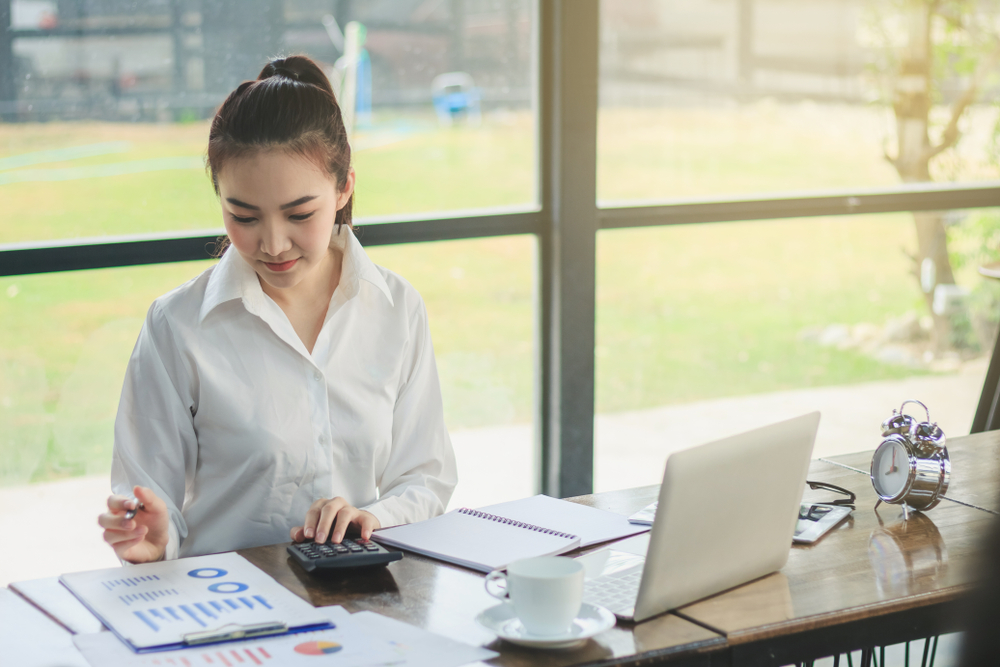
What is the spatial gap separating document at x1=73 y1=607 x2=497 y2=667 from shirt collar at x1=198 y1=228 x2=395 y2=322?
Answer: 64cm

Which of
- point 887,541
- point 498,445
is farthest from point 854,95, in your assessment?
point 887,541

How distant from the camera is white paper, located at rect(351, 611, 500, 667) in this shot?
1.07 meters

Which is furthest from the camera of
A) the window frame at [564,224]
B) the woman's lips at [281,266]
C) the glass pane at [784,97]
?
the glass pane at [784,97]

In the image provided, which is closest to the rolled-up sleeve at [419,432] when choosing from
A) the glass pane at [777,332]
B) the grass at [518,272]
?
the grass at [518,272]

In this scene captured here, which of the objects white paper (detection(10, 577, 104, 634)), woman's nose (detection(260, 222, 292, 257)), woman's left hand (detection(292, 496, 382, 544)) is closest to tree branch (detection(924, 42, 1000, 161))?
woman's nose (detection(260, 222, 292, 257))

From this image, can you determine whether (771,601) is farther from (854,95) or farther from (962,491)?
(854,95)

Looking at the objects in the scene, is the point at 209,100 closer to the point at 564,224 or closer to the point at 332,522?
the point at 564,224

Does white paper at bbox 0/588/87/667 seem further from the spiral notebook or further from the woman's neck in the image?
the woman's neck

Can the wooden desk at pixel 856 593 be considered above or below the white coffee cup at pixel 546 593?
below

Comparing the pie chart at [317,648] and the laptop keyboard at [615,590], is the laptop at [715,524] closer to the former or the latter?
the laptop keyboard at [615,590]

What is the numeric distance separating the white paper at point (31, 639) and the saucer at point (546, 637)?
1.43 ft

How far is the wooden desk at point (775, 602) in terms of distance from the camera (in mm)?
1138

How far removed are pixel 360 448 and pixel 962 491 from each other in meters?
1.02

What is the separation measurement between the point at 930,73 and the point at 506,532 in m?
2.74
